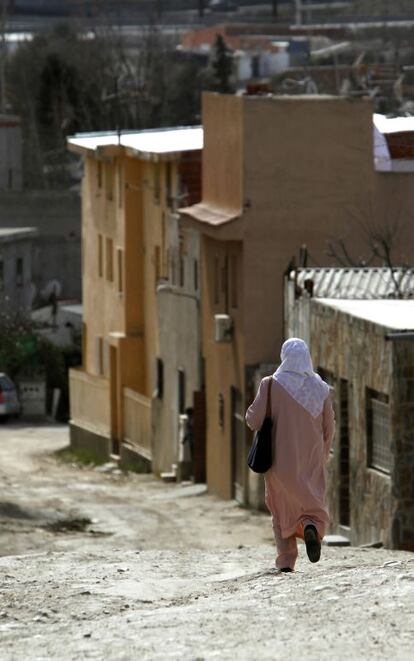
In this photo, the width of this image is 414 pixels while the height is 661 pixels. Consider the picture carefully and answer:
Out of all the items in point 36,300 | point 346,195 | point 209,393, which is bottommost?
point 36,300

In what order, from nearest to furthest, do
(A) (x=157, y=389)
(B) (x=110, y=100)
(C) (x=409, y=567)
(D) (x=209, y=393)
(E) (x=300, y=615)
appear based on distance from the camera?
(E) (x=300, y=615) → (C) (x=409, y=567) → (D) (x=209, y=393) → (A) (x=157, y=389) → (B) (x=110, y=100)

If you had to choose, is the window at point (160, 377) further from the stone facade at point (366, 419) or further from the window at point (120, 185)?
the stone facade at point (366, 419)

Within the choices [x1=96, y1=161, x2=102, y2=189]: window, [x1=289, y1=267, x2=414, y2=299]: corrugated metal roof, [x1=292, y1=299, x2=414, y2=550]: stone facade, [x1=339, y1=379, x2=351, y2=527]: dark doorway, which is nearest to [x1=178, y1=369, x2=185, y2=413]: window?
[x1=289, y1=267, x2=414, y2=299]: corrugated metal roof

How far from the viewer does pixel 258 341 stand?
102 feet

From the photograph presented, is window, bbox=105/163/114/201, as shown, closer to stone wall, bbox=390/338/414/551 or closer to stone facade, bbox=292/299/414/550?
stone facade, bbox=292/299/414/550

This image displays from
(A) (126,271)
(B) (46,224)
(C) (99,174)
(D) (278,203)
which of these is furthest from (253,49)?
(D) (278,203)

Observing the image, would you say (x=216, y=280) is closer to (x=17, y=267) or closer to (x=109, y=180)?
(x=109, y=180)

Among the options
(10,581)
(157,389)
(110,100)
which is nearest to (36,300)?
(110,100)

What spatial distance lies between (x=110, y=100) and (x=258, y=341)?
46839mm

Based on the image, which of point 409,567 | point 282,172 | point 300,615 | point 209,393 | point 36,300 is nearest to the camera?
point 300,615

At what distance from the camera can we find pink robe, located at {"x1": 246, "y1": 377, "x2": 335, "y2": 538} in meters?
13.5

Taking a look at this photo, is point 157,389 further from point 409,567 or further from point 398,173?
point 409,567

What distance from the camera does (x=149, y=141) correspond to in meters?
39.4

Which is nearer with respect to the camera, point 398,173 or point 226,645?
point 226,645
